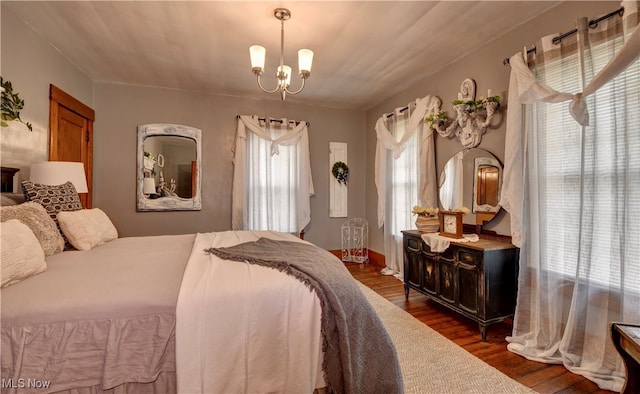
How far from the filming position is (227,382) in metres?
1.19

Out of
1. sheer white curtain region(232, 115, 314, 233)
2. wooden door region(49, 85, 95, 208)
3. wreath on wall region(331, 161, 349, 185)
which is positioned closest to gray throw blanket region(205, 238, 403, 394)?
sheer white curtain region(232, 115, 314, 233)

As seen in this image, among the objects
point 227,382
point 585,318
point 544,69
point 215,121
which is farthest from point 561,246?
point 215,121

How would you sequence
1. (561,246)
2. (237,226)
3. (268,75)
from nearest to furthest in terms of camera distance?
1. (561,246)
2. (268,75)
3. (237,226)

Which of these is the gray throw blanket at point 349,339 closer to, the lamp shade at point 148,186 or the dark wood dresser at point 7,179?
the dark wood dresser at point 7,179

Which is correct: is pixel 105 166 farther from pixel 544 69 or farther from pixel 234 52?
pixel 544 69

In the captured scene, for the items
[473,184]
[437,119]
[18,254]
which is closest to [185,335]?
[18,254]

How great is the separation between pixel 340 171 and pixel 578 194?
10.4 feet

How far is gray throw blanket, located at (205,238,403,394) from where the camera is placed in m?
1.26

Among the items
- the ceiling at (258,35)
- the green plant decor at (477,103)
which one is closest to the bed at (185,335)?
the ceiling at (258,35)

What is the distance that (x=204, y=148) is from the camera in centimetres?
402

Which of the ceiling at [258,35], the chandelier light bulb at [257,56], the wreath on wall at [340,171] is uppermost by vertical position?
the ceiling at [258,35]

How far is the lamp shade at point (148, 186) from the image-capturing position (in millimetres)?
3762

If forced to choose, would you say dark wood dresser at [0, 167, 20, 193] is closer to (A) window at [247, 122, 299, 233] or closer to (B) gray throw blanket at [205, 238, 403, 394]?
(B) gray throw blanket at [205, 238, 403, 394]

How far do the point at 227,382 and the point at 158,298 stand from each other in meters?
0.47
